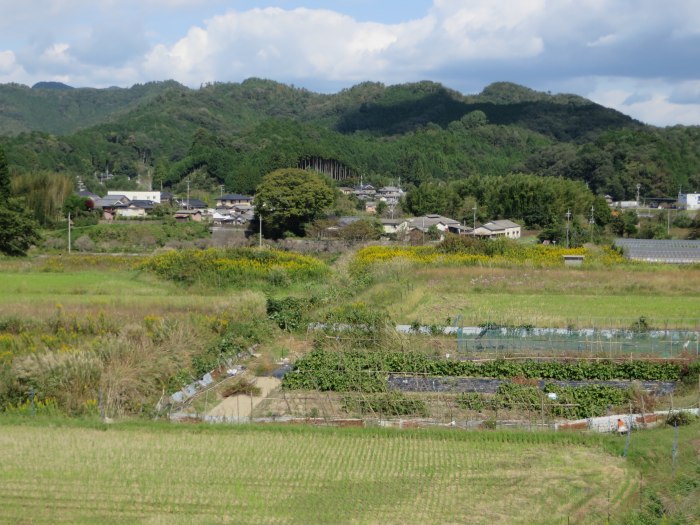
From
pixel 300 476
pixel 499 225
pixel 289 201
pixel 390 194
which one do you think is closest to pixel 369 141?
pixel 390 194

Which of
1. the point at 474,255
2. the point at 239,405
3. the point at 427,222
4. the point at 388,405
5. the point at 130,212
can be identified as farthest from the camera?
the point at 130,212

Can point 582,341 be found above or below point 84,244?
below

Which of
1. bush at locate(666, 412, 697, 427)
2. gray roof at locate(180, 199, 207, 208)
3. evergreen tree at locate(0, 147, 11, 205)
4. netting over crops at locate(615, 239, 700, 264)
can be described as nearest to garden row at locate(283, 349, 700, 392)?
bush at locate(666, 412, 697, 427)

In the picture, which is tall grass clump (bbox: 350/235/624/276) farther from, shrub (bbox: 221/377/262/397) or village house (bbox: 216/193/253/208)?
village house (bbox: 216/193/253/208)

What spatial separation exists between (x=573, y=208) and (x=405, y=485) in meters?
40.7

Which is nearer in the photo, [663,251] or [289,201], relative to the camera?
[663,251]

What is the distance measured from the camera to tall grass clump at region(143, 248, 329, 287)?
24969 mm

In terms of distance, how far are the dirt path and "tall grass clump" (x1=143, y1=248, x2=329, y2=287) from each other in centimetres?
1151

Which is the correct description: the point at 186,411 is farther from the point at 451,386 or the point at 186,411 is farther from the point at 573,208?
the point at 573,208

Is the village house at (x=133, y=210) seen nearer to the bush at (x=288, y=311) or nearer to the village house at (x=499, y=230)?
the village house at (x=499, y=230)

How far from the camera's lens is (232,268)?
25.4 m

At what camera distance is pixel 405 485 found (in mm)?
8977

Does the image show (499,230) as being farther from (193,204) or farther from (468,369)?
(468,369)

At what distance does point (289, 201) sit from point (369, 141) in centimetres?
5353
